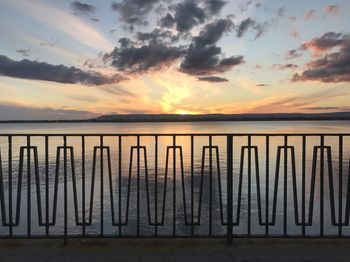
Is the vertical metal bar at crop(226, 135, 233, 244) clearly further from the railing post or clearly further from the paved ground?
the paved ground

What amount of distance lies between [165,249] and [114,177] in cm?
2556

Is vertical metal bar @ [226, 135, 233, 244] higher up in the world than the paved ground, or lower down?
higher up

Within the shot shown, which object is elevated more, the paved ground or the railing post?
the railing post

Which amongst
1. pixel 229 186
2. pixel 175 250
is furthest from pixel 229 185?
pixel 175 250

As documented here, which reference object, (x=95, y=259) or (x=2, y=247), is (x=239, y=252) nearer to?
(x=95, y=259)

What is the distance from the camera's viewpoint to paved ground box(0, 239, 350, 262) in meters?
4.34

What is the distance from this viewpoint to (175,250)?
4.59m

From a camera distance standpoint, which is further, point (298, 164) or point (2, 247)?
point (298, 164)

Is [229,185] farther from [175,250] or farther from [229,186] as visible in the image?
[175,250]

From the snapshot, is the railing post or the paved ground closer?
the paved ground

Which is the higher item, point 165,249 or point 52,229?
point 165,249

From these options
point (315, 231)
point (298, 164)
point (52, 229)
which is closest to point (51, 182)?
point (52, 229)

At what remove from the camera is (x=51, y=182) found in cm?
2616

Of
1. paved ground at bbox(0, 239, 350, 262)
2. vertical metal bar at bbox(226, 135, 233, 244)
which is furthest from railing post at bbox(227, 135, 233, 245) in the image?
paved ground at bbox(0, 239, 350, 262)
